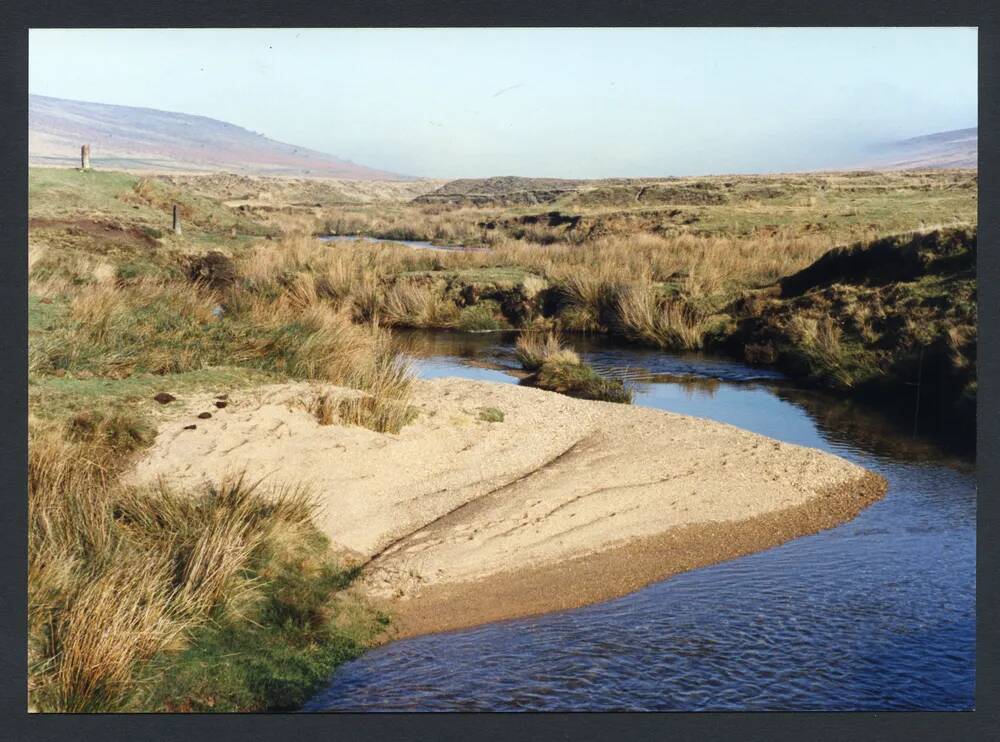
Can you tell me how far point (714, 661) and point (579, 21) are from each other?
13.8ft

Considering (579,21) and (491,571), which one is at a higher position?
(579,21)

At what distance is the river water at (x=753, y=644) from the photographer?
6273 mm

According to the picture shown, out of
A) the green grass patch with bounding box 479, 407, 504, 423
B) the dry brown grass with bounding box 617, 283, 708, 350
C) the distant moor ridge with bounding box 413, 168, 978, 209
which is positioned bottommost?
the green grass patch with bounding box 479, 407, 504, 423

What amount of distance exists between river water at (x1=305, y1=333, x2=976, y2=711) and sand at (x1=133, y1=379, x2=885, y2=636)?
0.34 meters

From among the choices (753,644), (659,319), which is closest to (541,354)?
(659,319)

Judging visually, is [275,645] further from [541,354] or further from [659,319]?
[659,319]

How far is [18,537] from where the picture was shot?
660 centimetres

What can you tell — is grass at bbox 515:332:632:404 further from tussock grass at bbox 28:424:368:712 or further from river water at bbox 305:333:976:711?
tussock grass at bbox 28:424:368:712

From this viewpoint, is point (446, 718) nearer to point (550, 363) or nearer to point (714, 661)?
point (714, 661)

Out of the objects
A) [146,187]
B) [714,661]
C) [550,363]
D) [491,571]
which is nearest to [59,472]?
[491,571]

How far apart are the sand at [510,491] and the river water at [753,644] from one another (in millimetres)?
343

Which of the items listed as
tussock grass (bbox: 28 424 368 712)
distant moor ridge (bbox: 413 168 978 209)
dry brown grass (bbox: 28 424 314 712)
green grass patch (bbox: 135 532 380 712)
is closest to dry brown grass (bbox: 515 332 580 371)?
tussock grass (bbox: 28 424 368 712)

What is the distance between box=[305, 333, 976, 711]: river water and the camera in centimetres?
627

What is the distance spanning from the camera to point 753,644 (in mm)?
6797
